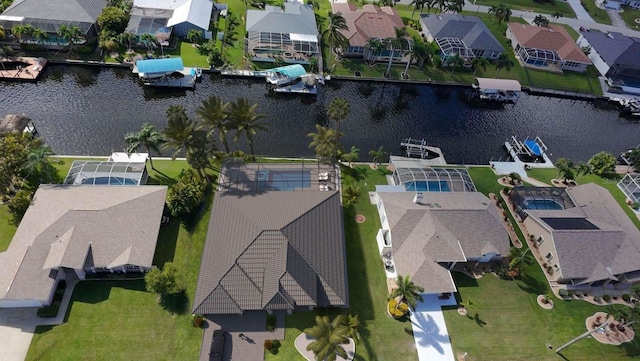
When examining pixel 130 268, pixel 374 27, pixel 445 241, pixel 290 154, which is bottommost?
pixel 130 268

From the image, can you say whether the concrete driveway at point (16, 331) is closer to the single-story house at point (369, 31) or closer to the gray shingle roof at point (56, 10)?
the gray shingle roof at point (56, 10)

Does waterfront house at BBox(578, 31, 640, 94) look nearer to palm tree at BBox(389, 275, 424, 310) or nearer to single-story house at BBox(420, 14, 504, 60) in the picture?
single-story house at BBox(420, 14, 504, 60)

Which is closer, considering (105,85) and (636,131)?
(105,85)

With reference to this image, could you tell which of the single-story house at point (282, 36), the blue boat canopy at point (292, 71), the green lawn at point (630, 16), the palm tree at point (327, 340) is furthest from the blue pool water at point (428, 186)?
the green lawn at point (630, 16)

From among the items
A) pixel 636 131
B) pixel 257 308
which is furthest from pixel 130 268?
pixel 636 131

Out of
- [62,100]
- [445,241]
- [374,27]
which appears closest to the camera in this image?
[445,241]

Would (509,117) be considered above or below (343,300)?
above

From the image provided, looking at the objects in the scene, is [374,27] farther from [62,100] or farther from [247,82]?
[62,100]

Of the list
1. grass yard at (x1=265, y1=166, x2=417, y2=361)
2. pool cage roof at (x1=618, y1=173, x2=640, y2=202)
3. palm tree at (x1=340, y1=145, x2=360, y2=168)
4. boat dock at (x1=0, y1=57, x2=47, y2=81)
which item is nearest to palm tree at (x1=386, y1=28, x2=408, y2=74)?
palm tree at (x1=340, y1=145, x2=360, y2=168)
